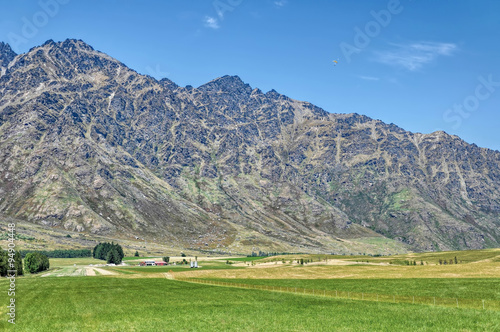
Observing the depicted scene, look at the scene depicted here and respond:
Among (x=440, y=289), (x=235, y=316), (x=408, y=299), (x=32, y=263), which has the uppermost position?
(x=235, y=316)

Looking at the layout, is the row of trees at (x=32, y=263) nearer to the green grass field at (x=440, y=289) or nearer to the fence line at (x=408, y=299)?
the fence line at (x=408, y=299)

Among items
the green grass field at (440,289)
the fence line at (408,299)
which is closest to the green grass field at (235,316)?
the fence line at (408,299)

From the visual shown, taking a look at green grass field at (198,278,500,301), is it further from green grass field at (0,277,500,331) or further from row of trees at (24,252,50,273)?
row of trees at (24,252,50,273)

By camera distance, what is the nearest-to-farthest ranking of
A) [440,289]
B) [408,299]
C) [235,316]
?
1. [235,316]
2. [408,299]
3. [440,289]

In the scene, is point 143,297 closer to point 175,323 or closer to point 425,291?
point 175,323

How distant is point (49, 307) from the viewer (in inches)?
2260

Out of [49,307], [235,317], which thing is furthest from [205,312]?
[49,307]

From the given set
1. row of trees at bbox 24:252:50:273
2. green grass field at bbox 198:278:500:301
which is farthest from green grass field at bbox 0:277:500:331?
row of trees at bbox 24:252:50:273

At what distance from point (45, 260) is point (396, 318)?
7378 inches


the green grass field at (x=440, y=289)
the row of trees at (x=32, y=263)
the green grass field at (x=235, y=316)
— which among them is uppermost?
the green grass field at (x=235, y=316)

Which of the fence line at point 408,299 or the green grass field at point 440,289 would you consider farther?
the green grass field at point 440,289

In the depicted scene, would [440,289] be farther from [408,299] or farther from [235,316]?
[235,316]

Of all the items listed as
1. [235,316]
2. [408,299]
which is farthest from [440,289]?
[235,316]

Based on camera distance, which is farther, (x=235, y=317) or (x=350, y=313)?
(x=350, y=313)
